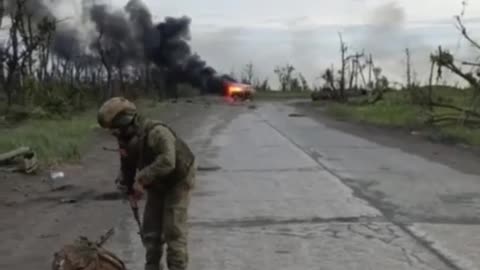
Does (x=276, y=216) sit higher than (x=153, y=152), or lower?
lower

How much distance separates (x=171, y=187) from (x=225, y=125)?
24038 mm

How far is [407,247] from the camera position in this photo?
9414mm

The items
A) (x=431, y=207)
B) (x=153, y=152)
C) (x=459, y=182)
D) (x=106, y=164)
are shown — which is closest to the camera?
(x=153, y=152)

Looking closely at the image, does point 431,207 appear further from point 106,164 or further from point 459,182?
point 106,164

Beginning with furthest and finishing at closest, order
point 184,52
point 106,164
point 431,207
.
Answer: point 184,52, point 106,164, point 431,207

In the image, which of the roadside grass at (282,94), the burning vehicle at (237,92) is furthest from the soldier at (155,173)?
the roadside grass at (282,94)

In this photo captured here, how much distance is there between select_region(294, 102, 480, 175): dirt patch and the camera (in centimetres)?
1895

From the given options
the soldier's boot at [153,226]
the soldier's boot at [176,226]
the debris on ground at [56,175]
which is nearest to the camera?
the soldier's boot at [176,226]

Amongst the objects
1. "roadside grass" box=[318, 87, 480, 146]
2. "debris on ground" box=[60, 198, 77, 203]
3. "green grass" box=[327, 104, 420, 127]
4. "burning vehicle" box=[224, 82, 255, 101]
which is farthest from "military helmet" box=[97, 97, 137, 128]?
"burning vehicle" box=[224, 82, 255, 101]

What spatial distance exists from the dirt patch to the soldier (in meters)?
10.2

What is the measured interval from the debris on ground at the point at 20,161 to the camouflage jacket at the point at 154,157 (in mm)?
8763

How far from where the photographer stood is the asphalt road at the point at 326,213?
8.99 metres

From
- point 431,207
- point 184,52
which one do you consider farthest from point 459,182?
point 184,52

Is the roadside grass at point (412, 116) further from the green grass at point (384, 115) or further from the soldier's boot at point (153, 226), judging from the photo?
the soldier's boot at point (153, 226)
